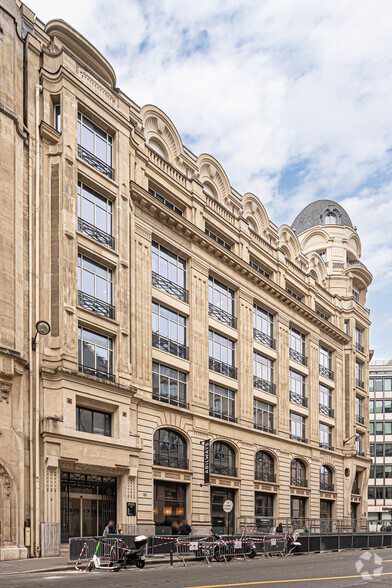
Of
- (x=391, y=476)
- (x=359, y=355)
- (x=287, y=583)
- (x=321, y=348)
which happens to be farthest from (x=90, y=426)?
(x=391, y=476)

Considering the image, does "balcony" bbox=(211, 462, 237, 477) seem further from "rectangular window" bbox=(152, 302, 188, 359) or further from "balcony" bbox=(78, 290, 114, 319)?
"balcony" bbox=(78, 290, 114, 319)

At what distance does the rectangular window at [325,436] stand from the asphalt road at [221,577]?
34.6 m

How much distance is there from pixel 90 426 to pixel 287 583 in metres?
15.1

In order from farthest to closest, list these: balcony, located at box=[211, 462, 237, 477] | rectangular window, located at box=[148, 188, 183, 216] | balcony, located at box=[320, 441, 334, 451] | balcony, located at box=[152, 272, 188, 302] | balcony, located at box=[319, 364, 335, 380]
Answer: balcony, located at box=[319, 364, 335, 380] < balcony, located at box=[320, 441, 334, 451] < balcony, located at box=[211, 462, 237, 477] < rectangular window, located at box=[148, 188, 183, 216] < balcony, located at box=[152, 272, 188, 302]

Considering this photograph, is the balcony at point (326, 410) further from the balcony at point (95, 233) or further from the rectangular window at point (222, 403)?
the balcony at point (95, 233)

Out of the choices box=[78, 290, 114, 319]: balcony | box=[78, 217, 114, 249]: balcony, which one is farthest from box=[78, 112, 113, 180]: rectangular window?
box=[78, 290, 114, 319]: balcony

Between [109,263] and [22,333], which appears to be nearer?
[22,333]

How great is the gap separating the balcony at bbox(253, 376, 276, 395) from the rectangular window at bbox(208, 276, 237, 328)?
4458 mm

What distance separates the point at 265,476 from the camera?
45.1 m

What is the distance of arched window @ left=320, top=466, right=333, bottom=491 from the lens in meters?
54.9

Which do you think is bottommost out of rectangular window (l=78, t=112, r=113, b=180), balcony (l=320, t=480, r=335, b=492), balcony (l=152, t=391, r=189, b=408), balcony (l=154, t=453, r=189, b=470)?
balcony (l=320, t=480, r=335, b=492)

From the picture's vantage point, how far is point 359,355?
6600 cm

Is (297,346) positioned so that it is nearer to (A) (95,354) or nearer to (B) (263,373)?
(B) (263,373)

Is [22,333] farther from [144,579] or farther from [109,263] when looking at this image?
[144,579]
